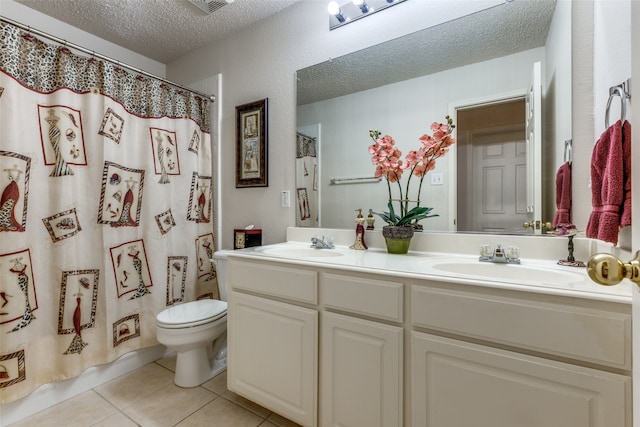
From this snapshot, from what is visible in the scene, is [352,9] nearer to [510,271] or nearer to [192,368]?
[510,271]

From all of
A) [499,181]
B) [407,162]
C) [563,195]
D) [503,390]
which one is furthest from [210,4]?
[503,390]

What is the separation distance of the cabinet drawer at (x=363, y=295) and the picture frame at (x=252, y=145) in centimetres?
111

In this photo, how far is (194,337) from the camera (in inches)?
63.3

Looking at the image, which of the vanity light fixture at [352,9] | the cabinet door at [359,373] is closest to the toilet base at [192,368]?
→ the cabinet door at [359,373]

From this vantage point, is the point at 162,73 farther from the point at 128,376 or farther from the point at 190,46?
the point at 128,376

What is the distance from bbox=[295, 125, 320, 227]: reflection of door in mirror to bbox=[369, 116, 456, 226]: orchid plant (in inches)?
16.3

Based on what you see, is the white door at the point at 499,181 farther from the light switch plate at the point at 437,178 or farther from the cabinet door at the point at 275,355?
the cabinet door at the point at 275,355

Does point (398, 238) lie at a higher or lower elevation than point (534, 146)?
lower

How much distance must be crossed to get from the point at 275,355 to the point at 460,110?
1443 mm

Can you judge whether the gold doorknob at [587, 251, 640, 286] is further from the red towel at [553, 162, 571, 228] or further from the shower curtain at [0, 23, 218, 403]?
the shower curtain at [0, 23, 218, 403]

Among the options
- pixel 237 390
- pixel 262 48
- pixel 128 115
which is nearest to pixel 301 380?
pixel 237 390

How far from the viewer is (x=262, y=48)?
206 cm

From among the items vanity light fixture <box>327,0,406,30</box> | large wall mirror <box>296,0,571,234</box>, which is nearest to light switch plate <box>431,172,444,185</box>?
large wall mirror <box>296,0,571,234</box>

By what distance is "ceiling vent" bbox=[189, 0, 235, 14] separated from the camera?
71.5 inches
